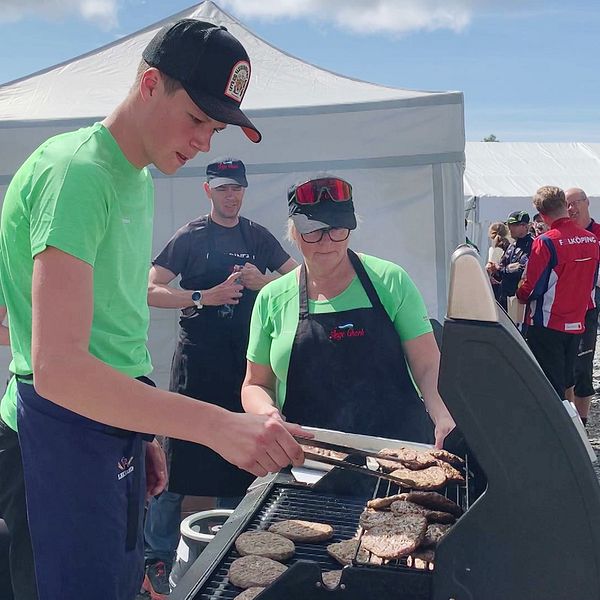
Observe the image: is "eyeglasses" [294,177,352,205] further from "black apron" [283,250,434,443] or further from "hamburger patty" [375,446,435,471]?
"hamburger patty" [375,446,435,471]

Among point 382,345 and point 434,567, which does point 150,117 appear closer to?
point 434,567

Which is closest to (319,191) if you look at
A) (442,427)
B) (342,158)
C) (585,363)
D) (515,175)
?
(442,427)

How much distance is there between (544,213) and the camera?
5375mm

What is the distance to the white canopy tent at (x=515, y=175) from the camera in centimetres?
1434

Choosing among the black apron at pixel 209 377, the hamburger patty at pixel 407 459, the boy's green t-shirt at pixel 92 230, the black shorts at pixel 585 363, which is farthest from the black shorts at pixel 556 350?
the boy's green t-shirt at pixel 92 230

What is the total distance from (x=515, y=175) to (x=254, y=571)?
51.1 ft

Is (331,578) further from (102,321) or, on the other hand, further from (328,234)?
(328,234)

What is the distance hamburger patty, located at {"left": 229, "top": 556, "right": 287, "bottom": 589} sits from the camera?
1294 mm

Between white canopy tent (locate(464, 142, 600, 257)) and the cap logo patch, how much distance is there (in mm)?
12632

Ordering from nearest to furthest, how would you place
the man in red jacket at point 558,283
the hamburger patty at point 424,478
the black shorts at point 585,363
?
1. the hamburger patty at point 424,478
2. the man in red jacket at point 558,283
3. the black shorts at point 585,363

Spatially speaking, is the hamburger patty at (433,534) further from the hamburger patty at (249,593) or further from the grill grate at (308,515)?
the hamburger patty at (249,593)

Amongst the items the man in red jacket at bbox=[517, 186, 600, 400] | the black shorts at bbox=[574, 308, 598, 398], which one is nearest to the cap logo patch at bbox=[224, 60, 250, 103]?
the man in red jacket at bbox=[517, 186, 600, 400]

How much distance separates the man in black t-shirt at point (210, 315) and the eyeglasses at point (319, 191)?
1296 millimetres

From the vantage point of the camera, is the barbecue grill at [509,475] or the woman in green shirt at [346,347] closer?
the barbecue grill at [509,475]
